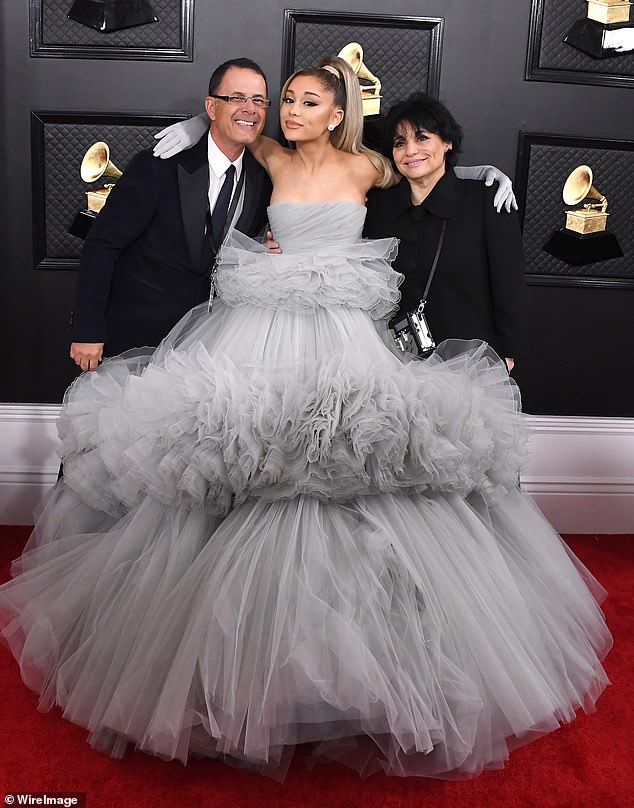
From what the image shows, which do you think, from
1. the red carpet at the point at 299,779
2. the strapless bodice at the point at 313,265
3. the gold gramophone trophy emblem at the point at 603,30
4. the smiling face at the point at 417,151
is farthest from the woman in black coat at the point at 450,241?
the red carpet at the point at 299,779

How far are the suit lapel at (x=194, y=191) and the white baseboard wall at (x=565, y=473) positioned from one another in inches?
52.2

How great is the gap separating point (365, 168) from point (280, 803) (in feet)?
6.58

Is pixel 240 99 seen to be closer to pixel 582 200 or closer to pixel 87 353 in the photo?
pixel 87 353

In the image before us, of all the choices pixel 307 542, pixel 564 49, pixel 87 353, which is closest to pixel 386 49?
pixel 564 49

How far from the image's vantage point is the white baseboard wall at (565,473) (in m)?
3.79

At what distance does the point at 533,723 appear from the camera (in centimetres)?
217

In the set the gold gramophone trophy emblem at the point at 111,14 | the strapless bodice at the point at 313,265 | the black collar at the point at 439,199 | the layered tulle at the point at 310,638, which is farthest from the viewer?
the gold gramophone trophy emblem at the point at 111,14

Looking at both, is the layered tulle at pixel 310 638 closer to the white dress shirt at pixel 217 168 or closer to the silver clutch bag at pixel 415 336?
the silver clutch bag at pixel 415 336

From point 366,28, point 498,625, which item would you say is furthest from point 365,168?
point 498,625

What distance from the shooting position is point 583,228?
3.68 metres

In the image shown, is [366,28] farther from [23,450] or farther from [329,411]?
[23,450]

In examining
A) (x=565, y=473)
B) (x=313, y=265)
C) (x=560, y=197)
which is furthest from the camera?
(x=565, y=473)

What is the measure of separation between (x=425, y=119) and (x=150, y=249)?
41.9 inches

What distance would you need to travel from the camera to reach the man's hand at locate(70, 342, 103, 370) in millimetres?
3051
